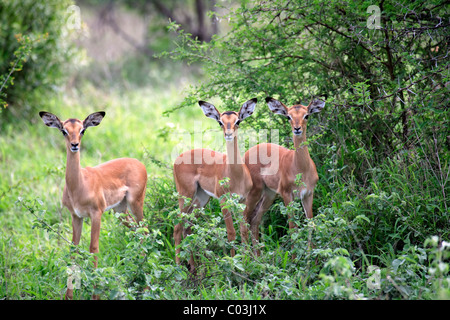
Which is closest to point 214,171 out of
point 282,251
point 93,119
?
point 282,251

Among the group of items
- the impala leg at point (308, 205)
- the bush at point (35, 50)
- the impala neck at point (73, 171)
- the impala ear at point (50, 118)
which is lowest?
the impala leg at point (308, 205)

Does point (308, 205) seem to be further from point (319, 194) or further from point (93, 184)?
point (93, 184)

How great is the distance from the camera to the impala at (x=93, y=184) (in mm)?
5115

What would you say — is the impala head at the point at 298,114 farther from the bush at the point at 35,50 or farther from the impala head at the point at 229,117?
the bush at the point at 35,50

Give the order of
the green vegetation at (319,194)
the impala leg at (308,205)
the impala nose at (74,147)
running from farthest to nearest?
the impala leg at (308,205), the impala nose at (74,147), the green vegetation at (319,194)

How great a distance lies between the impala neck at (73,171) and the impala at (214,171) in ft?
3.26

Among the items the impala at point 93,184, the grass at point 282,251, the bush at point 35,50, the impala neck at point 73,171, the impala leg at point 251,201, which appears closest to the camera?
the grass at point 282,251

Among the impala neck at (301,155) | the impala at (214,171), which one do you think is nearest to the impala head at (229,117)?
the impala at (214,171)

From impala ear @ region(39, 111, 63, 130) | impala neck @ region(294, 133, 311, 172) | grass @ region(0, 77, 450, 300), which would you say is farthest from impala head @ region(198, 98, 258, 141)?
impala ear @ region(39, 111, 63, 130)

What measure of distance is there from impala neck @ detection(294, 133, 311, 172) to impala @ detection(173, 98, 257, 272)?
519 millimetres

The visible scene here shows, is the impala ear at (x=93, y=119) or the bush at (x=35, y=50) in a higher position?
the bush at (x=35, y=50)

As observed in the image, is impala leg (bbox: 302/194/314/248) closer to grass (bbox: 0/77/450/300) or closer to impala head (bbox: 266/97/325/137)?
grass (bbox: 0/77/450/300)
